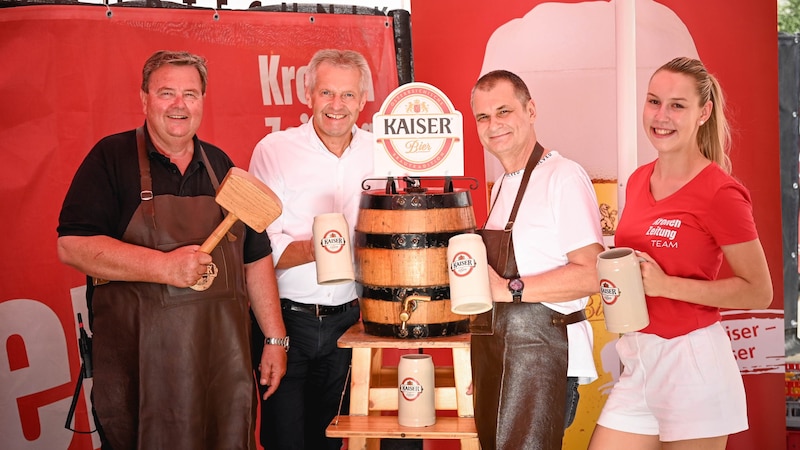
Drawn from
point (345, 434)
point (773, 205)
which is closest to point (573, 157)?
point (773, 205)

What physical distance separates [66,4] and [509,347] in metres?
2.51

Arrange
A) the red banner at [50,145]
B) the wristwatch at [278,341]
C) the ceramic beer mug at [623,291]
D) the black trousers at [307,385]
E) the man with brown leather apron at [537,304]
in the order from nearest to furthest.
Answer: the ceramic beer mug at [623,291] → the man with brown leather apron at [537,304] → the wristwatch at [278,341] → the black trousers at [307,385] → the red banner at [50,145]

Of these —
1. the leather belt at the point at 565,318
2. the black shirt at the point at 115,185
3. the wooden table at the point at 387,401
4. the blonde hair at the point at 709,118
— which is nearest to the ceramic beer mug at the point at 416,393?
the wooden table at the point at 387,401

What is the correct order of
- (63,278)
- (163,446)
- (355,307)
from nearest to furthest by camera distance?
1. (163,446)
2. (355,307)
3. (63,278)

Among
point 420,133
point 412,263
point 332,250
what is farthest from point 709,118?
point 332,250

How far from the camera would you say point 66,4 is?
3631mm

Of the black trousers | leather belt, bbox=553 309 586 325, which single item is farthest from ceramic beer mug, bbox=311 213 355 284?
leather belt, bbox=553 309 586 325

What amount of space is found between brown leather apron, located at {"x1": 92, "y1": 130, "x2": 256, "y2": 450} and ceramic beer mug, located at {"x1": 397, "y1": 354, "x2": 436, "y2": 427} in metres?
0.73

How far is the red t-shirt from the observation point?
2.60m

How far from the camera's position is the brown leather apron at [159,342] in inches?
112

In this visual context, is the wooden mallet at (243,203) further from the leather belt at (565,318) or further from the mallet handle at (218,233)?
the leather belt at (565,318)

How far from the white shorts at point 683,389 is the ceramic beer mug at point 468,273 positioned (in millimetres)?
615

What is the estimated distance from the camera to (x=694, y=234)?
2.68 metres

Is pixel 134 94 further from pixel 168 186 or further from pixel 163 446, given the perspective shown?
pixel 163 446
